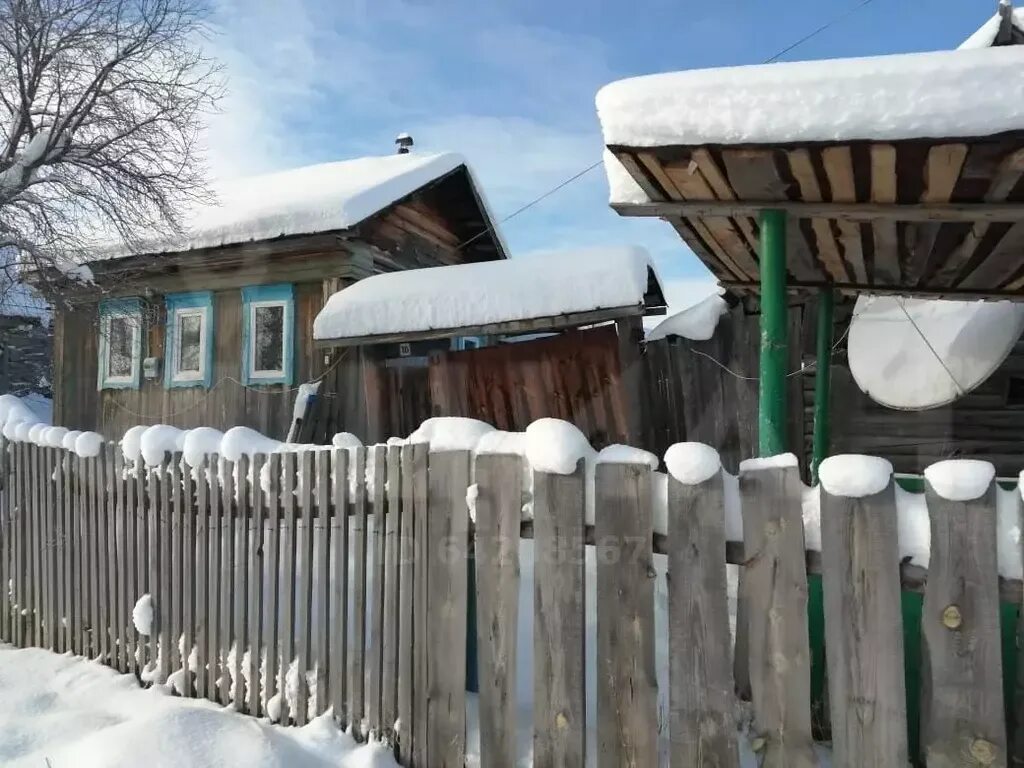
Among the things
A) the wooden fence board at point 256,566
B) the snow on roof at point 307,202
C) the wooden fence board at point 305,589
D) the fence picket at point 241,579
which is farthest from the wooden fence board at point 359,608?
the snow on roof at point 307,202

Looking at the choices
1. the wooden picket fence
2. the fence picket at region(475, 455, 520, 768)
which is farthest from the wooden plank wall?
the fence picket at region(475, 455, 520, 768)

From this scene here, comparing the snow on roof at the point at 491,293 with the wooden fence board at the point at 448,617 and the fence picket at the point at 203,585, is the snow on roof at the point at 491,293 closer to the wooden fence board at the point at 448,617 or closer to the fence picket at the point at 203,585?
the fence picket at the point at 203,585

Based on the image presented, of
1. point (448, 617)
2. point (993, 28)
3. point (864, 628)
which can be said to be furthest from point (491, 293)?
point (993, 28)

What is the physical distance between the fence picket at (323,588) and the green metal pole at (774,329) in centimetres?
195

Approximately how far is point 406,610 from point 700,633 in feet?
4.05

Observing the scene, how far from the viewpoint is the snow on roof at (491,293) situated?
6.60m

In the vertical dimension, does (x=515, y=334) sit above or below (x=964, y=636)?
above

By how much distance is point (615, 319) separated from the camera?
666 centimetres

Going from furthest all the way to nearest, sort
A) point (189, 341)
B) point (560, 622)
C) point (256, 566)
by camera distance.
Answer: point (189, 341)
point (256, 566)
point (560, 622)

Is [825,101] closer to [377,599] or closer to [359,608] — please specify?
[377,599]

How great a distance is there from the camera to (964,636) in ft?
6.57

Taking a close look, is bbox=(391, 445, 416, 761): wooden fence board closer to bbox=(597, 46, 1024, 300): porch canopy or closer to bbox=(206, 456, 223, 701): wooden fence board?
bbox=(206, 456, 223, 701): wooden fence board

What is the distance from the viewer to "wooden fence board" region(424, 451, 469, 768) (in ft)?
9.02

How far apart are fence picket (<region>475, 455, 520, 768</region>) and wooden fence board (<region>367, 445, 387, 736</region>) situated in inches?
21.4
